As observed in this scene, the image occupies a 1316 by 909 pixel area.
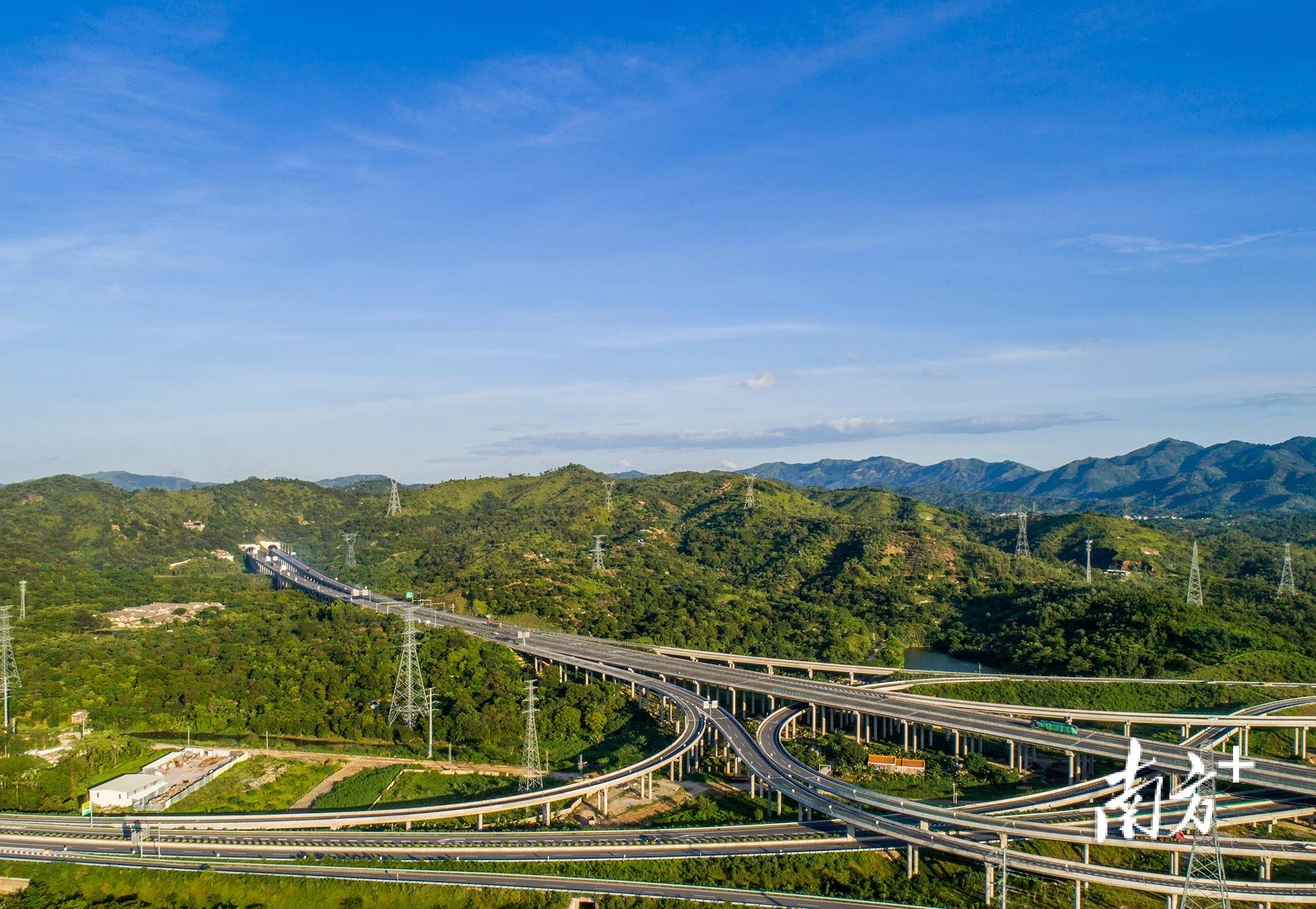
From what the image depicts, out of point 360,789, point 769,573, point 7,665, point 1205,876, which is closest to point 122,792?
point 360,789

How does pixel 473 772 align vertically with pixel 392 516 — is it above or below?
below

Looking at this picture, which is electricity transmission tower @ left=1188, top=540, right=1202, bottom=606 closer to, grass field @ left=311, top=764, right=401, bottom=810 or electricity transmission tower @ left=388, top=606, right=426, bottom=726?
electricity transmission tower @ left=388, top=606, right=426, bottom=726

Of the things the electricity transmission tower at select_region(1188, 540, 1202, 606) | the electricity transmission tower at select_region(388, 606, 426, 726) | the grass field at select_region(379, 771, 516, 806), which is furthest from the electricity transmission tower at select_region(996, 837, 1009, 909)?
the electricity transmission tower at select_region(1188, 540, 1202, 606)

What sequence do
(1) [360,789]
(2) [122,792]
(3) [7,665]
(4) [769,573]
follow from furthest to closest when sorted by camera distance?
(4) [769,573]
(3) [7,665]
(1) [360,789]
(2) [122,792]

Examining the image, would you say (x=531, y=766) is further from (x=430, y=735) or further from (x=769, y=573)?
(x=769, y=573)

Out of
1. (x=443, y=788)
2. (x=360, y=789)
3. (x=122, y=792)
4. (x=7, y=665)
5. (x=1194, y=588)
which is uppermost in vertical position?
(x=1194, y=588)

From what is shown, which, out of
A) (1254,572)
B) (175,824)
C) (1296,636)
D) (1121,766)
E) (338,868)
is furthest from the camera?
(1254,572)

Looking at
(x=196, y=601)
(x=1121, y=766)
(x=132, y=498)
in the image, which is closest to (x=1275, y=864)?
(x=1121, y=766)

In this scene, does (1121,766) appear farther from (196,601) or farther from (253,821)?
(196,601)
